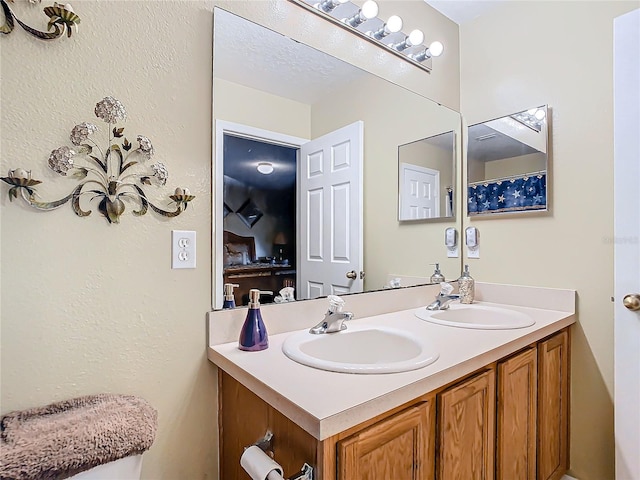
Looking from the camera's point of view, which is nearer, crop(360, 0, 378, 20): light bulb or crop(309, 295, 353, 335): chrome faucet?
crop(309, 295, 353, 335): chrome faucet

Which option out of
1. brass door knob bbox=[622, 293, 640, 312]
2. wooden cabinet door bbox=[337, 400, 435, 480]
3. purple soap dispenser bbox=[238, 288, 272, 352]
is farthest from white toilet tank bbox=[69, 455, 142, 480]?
brass door knob bbox=[622, 293, 640, 312]

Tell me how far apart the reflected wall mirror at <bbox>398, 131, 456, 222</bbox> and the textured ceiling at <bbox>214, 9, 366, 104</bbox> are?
51 cm

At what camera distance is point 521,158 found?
1.74m

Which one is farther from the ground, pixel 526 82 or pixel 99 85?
pixel 526 82

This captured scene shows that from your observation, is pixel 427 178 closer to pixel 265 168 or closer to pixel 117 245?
pixel 265 168

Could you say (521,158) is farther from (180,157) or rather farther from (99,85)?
(99,85)

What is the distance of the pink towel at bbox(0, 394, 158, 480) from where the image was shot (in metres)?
0.68

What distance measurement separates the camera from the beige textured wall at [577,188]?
149cm

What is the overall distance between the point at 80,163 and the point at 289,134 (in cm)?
69

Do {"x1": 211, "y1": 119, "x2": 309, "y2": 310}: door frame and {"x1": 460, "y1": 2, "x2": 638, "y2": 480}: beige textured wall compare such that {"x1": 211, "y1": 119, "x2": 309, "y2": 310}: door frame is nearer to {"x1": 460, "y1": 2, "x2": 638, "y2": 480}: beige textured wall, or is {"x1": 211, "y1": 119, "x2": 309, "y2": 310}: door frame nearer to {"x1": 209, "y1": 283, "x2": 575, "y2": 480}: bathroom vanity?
{"x1": 209, "y1": 283, "x2": 575, "y2": 480}: bathroom vanity

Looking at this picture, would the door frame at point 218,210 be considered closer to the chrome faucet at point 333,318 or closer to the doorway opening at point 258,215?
the doorway opening at point 258,215

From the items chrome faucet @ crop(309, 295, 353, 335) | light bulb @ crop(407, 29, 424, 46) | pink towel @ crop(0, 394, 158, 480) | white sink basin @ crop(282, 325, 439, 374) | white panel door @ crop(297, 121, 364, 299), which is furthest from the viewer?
light bulb @ crop(407, 29, 424, 46)

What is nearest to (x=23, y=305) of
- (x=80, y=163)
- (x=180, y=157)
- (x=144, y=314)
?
(x=144, y=314)

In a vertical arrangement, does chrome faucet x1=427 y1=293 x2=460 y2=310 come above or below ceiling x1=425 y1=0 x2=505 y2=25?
below
